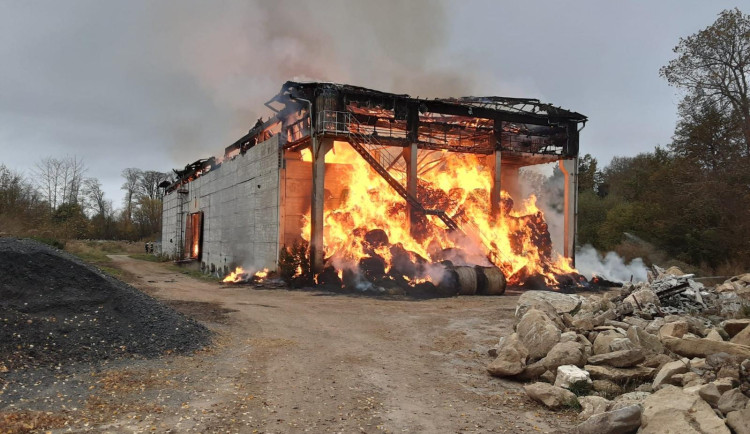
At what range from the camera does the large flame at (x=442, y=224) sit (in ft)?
80.3

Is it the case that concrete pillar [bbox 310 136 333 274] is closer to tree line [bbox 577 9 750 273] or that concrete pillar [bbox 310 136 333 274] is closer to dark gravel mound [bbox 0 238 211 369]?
dark gravel mound [bbox 0 238 211 369]

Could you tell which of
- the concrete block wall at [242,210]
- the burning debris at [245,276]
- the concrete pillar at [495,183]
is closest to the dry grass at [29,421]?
the concrete block wall at [242,210]

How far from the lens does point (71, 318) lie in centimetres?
912

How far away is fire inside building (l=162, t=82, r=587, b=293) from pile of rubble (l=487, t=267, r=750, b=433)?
36.8 feet

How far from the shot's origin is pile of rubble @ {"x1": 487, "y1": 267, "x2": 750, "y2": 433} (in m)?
5.23

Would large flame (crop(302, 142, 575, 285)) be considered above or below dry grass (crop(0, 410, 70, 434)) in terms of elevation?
above

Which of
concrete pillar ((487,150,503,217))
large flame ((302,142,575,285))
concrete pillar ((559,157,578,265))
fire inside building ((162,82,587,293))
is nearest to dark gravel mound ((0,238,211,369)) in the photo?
fire inside building ((162,82,587,293))

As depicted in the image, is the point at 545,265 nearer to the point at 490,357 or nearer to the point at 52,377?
the point at 490,357

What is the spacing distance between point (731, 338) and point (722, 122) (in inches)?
942

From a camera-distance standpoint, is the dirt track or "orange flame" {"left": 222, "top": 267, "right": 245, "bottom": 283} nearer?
the dirt track

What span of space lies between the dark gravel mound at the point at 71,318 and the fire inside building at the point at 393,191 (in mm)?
12468

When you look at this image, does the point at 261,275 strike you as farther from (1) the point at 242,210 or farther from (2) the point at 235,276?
(1) the point at 242,210

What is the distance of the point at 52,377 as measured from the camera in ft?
24.1

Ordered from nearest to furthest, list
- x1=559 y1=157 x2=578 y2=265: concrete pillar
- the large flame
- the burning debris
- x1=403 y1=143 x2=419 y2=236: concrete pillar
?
the burning debris
the large flame
x1=403 y1=143 x2=419 y2=236: concrete pillar
x1=559 y1=157 x2=578 y2=265: concrete pillar
